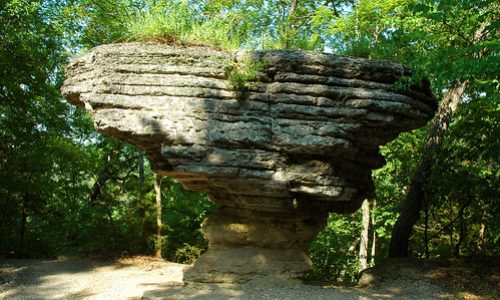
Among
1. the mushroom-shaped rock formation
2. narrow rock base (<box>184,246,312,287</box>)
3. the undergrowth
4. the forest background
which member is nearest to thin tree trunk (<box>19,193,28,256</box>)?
the forest background

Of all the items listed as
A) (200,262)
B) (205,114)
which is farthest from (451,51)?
(200,262)

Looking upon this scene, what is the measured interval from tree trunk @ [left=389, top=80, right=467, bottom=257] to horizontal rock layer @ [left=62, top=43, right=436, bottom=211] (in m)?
3.22

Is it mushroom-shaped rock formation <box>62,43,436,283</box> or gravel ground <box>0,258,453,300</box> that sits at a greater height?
mushroom-shaped rock formation <box>62,43,436,283</box>

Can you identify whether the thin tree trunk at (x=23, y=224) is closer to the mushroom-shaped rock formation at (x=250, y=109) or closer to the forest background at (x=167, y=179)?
the forest background at (x=167, y=179)

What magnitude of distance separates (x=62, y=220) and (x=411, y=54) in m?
11.2

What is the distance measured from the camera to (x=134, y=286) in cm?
773

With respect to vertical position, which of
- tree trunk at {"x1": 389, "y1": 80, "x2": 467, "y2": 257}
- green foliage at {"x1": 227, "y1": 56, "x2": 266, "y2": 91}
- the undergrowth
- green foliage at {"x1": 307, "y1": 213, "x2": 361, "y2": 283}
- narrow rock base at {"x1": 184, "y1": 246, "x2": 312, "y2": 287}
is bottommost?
green foliage at {"x1": 307, "y1": 213, "x2": 361, "y2": 283}

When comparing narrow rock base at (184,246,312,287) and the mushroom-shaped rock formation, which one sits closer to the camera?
the mushroom-shaped rock formation

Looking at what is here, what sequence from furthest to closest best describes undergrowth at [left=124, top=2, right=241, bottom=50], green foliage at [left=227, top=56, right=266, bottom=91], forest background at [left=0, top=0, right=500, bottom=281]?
forest background at [left=0, top=0, right=500, bottom=281] → undergrowth at [left=124, top=2, right=241, bottom=50] → green foliage at [left=227, top=56, right=266, bottom=91]

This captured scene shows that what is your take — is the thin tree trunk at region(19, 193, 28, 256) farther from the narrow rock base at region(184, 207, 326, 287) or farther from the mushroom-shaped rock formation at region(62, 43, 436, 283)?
the mushroom-shaped rock formation at region(62, 43, 436, 283)

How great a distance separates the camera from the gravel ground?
6721mm

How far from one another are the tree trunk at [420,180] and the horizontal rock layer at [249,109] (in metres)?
3.22

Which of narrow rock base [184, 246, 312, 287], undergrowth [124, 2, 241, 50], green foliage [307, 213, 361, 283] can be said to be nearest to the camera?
undergrowth [124, 2, 241, 50]

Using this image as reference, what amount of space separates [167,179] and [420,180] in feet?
25.5
